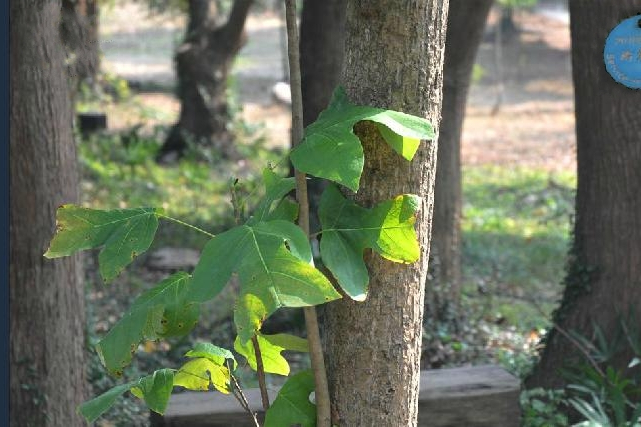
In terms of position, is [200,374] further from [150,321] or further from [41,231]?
[41,231]

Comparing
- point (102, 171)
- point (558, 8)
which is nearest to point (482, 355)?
point (102, 171)

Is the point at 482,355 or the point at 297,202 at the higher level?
the point at 297,202

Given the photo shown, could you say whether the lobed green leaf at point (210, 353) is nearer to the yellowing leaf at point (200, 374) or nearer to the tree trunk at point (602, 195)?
the yellowing leaf at point (200, 374)

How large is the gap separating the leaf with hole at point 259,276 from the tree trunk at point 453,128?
5.87m

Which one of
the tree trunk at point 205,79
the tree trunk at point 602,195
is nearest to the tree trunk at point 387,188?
the tree trunk at point 602,195

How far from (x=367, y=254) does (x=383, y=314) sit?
0.18m

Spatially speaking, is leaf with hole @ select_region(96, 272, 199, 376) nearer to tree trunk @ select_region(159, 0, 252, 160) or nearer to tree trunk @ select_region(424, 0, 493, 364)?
tree trunk @ select_region(424, 0, 493, 364)

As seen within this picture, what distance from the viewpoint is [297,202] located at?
3.04 m

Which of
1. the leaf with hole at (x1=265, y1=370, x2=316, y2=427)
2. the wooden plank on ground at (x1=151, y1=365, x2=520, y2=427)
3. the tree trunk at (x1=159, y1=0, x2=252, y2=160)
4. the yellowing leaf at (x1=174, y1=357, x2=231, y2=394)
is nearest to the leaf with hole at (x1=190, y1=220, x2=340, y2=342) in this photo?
the leaf with hole at (x1=265, y1=370, x2=316, y2=427)

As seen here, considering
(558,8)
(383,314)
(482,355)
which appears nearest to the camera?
(383,314)

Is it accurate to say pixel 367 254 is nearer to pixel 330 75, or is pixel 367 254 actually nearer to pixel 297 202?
pixel 297 202

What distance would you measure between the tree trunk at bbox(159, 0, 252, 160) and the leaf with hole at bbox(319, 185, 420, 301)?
536 inches

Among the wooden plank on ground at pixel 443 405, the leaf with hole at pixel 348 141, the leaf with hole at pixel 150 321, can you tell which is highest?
the leaf with hole at pixel 348 141

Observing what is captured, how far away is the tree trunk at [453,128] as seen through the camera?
28.3 ft
